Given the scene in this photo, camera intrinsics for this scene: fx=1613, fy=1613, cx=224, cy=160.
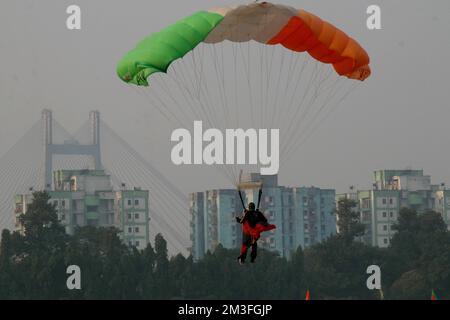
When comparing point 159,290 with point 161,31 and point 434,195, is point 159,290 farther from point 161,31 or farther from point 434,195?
point 434,195

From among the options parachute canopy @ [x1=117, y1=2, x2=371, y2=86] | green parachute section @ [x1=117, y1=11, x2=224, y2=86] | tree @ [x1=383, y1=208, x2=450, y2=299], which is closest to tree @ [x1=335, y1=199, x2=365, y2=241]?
tree @ [x1=383, y1=208, x2=450, y2=299]

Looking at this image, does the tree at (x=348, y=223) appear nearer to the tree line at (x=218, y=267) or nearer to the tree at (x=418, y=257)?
the tree line at (x=218, y=267)

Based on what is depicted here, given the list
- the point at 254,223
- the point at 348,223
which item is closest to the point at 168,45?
the point at 254,223

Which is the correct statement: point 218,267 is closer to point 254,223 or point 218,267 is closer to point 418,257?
point 418,257

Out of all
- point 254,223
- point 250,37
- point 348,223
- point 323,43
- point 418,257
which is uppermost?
point 250,37

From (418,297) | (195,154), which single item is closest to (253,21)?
(418,297)

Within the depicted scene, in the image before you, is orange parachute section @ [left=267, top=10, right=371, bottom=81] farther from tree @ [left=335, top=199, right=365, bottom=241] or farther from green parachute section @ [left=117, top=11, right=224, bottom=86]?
tree @ [left=335, top=199, right=365, bottom=241]
